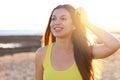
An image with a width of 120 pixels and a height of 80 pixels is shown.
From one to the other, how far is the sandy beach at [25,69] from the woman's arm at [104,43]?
5546 mm

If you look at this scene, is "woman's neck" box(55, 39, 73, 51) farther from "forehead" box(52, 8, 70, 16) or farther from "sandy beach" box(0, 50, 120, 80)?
"sandy beach" box(0, 50, 120, 80)

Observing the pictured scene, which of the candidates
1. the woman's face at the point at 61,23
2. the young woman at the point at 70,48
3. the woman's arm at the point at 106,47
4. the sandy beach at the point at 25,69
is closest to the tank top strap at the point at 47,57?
the young woman at the point at 70,48

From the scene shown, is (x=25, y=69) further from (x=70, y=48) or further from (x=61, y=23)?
(x=61, y=23)

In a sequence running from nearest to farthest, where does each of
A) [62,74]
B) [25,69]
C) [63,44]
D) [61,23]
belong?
[62,74] < [61,23] < [63,44] < [25,69]

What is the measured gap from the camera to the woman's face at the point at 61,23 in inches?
142

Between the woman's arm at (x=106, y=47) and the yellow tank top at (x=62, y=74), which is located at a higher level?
the woman's arm at (x=106, y=47)

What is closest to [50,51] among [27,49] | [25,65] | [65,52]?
[65,52]

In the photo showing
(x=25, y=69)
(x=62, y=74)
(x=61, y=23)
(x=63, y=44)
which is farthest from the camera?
(x=25, y=69)

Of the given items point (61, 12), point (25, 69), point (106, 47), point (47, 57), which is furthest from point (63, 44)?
point (25, 69)

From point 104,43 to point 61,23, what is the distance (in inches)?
17.4

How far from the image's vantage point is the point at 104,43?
3.68 m

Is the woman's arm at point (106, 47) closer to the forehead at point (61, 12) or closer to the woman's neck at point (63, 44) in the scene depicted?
the woman's neck at point (63, 44)

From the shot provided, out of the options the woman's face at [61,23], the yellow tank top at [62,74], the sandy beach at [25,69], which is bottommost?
the sandy beach at [25,69]

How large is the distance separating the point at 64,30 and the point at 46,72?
16.4 inches
